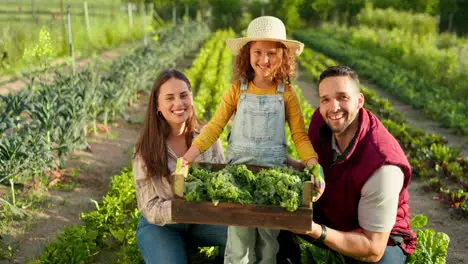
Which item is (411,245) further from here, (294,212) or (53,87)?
(53,87)

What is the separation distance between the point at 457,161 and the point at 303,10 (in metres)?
33.2

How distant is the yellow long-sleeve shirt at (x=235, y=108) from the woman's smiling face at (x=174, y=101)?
19 cm

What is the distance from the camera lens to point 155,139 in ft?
10.6

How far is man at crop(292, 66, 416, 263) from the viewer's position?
104 inches

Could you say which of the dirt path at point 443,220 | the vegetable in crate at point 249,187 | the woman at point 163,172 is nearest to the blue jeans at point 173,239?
the woman at point 163,172

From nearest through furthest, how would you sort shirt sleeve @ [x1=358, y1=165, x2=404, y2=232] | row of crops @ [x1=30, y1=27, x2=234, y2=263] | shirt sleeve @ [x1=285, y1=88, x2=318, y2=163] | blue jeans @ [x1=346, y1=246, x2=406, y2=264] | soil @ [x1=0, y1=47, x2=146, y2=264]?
1. shirt sleeve @ [x1=358, y1=165, x2=404, y2=232]
2. blue jeans @ [x1=346, y1=246, x2=406, y2=264]
3. shirt sleeve @ [x1=285, y1=88, x2=318, y2=163]
4. row of crops @ [x1=30, y1=27, x2=234, y2=263]
5. soil @ [x1=0, y1=47, x2=146, y2=264]

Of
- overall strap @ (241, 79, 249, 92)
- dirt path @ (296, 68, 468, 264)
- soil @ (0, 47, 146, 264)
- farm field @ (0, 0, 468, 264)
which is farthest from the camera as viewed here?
dirt path @ (296, 68, 468, 264)

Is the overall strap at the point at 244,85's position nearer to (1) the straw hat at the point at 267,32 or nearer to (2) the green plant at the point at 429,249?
(1) the straw hat at the point at 267,32

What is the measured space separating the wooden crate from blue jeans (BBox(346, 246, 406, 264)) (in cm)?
65

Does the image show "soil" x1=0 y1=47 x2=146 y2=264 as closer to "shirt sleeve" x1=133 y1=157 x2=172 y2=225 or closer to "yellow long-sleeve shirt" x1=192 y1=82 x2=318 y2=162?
"shirt sleeve" x1=133 y1=157 x2=172 y2=225

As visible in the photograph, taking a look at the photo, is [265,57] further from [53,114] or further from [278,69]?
[53,114]

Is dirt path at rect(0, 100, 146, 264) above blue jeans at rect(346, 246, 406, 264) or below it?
below

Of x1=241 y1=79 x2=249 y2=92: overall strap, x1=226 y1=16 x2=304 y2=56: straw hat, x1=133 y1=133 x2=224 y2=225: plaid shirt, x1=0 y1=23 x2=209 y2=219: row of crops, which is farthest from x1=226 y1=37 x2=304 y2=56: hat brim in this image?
x1=0 y1=23 x2=209 y2=219: row of crops

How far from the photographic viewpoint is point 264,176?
103 inches
